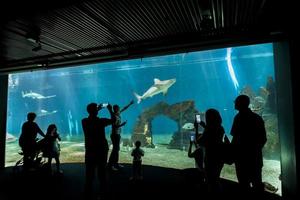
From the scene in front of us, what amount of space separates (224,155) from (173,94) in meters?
37.3

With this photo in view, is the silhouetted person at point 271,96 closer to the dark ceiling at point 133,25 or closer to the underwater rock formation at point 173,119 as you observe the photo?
the underwater rock formation at point 173,119

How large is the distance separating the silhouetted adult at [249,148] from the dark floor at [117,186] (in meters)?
0.24

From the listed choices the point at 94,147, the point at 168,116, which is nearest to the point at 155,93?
the point at 168,116

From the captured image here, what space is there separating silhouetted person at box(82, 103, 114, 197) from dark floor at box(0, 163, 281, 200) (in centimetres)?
56

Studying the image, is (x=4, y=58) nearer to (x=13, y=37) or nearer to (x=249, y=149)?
(x=13, y=37)

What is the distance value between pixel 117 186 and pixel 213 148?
221 centimetres

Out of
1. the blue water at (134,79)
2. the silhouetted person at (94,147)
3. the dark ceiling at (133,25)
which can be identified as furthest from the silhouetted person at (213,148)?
the blue water at (134,79)

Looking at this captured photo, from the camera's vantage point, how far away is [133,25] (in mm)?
3680

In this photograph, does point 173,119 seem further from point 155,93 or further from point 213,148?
point 213,148

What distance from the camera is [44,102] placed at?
42.2 m

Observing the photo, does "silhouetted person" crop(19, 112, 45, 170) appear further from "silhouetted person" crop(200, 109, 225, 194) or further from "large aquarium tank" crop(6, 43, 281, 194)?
"large aquarium tank" crop(6, 43, 281, 194)

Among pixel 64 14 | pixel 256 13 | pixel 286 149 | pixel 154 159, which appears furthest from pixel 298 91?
pixel 154 159

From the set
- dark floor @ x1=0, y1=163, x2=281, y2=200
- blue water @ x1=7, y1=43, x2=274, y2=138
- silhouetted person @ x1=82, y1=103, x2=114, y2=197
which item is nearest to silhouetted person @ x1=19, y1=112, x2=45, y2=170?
dark floor @ x1=0, y1=163, x2=281, y2=200

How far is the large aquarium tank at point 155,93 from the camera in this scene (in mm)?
13484
